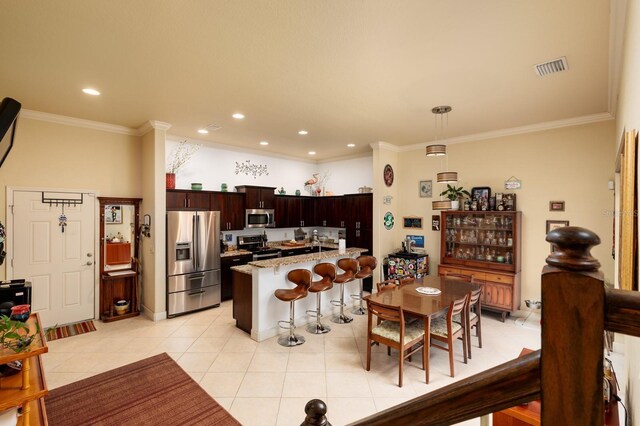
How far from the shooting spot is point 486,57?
2.80 m

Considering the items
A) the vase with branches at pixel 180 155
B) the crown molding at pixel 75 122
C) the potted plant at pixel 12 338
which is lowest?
the potted plant at pixel 12 338

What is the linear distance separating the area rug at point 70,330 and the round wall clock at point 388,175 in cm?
560

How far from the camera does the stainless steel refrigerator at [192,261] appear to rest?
5008 mm

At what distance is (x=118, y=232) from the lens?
513 cm

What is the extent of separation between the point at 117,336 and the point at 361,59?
4.80 meters

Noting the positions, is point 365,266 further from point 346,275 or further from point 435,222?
point 435,222

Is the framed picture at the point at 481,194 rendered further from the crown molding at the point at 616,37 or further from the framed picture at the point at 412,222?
the crown molding at the point at 616,37

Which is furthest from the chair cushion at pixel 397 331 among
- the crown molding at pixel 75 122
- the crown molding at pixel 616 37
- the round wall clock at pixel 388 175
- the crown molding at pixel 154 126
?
the crown molding at pixel 75 122

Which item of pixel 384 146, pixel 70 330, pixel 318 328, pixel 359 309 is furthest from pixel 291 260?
pixel 70 330

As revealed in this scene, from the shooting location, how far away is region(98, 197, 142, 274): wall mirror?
16.3 ft

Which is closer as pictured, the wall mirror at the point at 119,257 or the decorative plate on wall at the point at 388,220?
the wall mirror at the point at 119,257

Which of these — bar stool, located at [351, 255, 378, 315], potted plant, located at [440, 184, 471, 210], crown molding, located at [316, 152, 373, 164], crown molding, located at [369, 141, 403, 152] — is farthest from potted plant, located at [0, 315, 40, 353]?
crown molding, located at [316, 152, 373, 164]

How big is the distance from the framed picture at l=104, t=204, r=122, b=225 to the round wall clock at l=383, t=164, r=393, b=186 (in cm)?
491

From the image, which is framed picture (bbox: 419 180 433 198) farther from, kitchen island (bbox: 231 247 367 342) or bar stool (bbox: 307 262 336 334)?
bar stool (bbox: 307 262 336 334)
